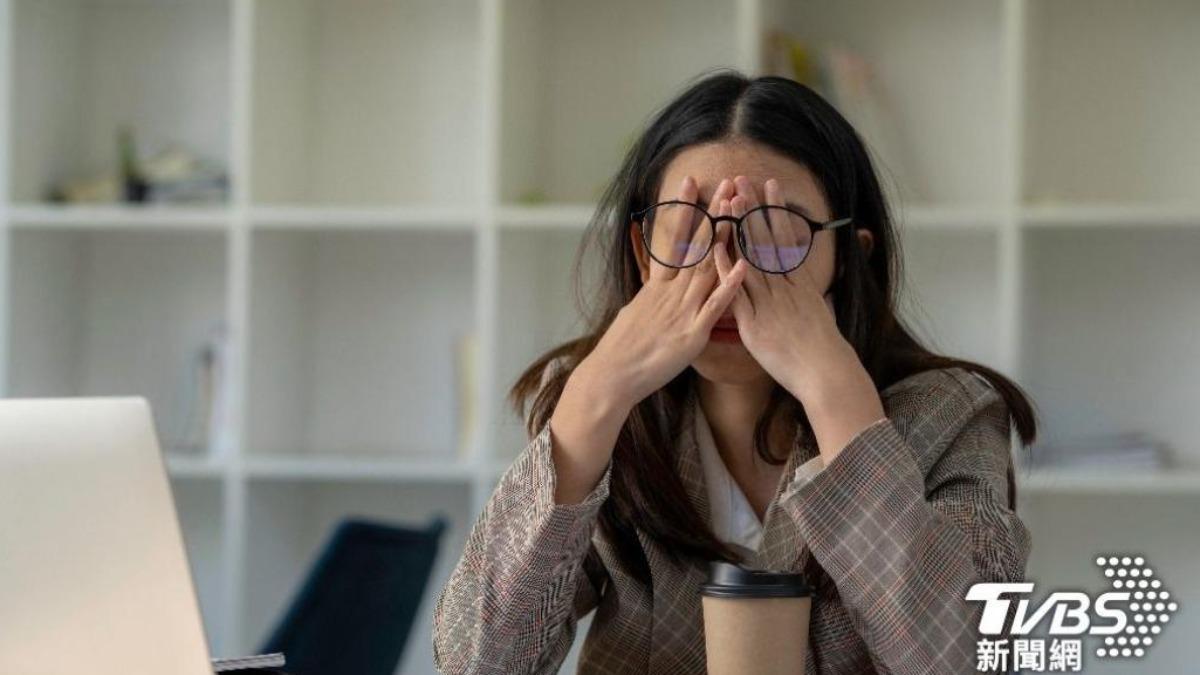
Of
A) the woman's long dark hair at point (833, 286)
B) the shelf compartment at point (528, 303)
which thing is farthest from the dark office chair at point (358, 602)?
the woman's long dark hair at point (833, 286)

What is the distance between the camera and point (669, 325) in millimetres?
1420

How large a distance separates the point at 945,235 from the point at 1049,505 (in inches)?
23.4

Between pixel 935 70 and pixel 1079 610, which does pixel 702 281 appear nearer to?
pixel 1079 610

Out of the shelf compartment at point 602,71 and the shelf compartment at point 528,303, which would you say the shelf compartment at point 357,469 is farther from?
the shelf compartment at point 602,71

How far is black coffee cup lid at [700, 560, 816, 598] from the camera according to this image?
41.7 inches

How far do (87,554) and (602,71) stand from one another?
→ 253 cm

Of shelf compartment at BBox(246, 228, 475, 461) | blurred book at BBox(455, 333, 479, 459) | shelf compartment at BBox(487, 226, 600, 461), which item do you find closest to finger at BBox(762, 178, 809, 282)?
shelf compartment at BBox(487, 226, 600, 461)

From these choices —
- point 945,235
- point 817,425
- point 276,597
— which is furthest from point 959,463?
point 276,597

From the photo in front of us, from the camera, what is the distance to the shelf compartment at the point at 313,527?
10.5ft

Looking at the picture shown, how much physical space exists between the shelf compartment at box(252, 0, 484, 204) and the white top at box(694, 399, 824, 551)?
1.97 metres

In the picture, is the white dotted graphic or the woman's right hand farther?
the white dotted graphic

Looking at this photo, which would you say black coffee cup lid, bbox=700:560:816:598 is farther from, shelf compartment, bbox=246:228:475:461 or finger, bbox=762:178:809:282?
shelf compartment, bbox=246:228:475:461

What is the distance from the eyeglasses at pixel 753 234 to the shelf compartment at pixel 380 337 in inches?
79.8

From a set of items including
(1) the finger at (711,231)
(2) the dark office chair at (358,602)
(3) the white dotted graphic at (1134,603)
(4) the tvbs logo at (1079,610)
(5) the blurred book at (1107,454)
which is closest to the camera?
(4) the tvbs logo at (1079,610)
